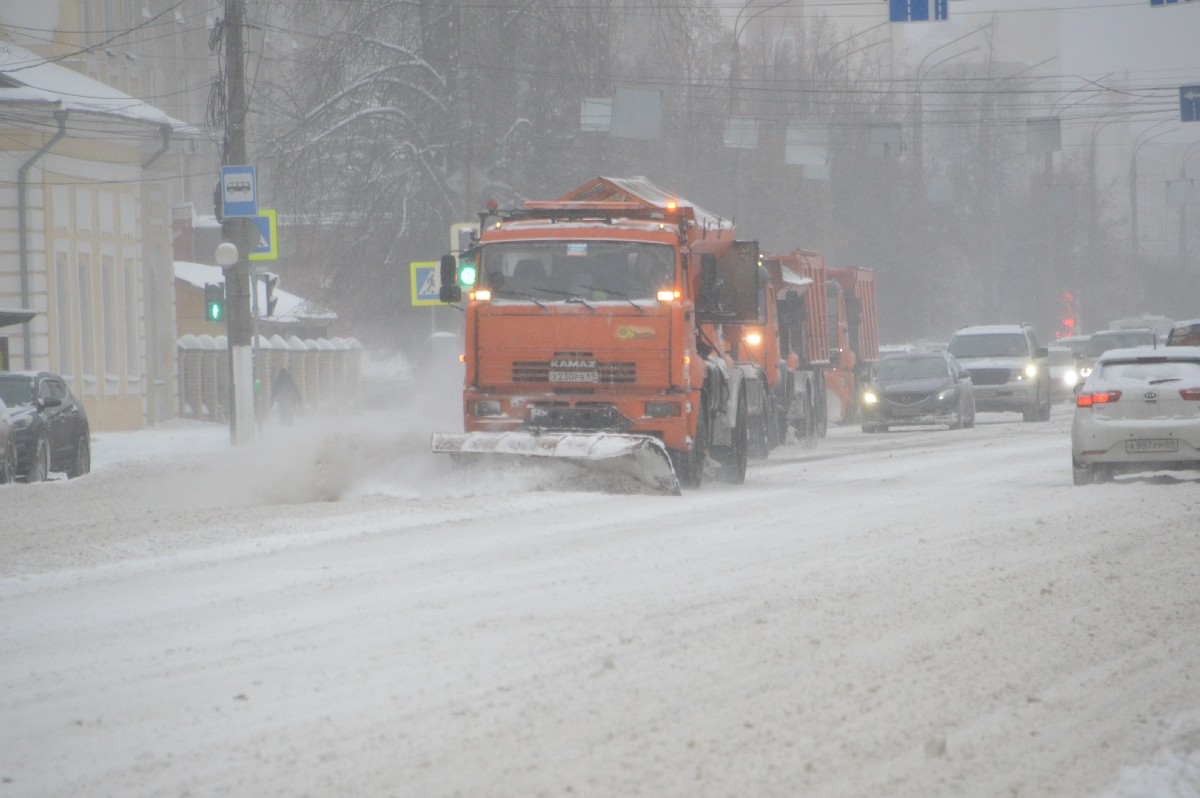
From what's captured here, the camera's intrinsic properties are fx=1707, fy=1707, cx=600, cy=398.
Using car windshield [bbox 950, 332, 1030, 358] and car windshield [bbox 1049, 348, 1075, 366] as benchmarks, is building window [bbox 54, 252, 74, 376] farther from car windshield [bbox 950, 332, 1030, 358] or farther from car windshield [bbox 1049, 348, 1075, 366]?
car windshield [bbox 1049, 348, 1075, 366]

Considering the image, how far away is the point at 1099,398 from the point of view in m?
17.2

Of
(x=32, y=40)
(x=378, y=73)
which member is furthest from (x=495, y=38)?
(x=32, y=40)

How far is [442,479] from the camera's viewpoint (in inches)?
666

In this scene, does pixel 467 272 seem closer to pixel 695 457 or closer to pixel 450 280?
pixel 450 280

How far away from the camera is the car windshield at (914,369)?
32344mm

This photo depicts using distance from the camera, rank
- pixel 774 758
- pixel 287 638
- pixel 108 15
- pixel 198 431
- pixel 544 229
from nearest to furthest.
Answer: pixel 774 758
pixel 287 638
pixel 544 229
pixel 198 431
pixel 108 15

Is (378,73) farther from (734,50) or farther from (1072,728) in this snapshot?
(1072,728)

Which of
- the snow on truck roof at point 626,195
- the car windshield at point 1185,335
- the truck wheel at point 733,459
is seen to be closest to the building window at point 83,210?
the snow on truck roof at point 626,195

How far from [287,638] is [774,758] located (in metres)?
3.01

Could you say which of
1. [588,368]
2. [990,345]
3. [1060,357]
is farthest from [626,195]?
[1060,357]

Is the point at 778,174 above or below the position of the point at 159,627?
above

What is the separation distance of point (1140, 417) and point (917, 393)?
15.0 m

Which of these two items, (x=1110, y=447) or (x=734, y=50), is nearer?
(x=1110, y=447)

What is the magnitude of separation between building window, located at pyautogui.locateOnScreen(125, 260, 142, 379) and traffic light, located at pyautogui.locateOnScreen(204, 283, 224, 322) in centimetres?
1158
